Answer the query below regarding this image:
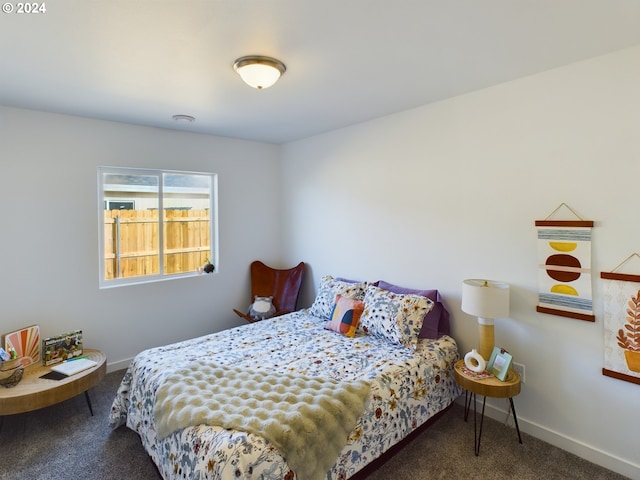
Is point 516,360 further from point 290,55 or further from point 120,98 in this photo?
point 120,98

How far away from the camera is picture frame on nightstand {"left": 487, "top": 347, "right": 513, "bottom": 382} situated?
217 centimetres

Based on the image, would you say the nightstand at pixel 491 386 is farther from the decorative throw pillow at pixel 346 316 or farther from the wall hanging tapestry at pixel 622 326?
the decorative throw pillow at pixel 346 316

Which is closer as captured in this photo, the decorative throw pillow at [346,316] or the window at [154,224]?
the decorative throw pillow at [346,316]

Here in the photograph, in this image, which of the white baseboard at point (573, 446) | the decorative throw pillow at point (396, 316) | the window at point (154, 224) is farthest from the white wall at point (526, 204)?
the window at point (154, 224)

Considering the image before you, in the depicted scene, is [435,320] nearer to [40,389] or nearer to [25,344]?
[40,389]

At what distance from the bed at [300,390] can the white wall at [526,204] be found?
0.45 m

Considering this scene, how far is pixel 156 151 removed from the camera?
140 inches

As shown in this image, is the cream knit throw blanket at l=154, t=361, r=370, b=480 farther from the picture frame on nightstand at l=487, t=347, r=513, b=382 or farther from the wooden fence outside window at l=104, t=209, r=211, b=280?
the wooden fence outside window at l=104, t=209, r=211, b=280

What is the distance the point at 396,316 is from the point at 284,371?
38.9 inches

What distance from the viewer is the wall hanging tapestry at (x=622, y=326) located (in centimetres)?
193

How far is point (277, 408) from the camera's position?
5.70 ft

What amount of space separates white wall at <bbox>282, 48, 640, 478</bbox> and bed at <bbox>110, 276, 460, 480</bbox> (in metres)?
0.45

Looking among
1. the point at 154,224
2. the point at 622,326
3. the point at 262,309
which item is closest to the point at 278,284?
the point at 262,309

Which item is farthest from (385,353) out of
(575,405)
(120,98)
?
(120,98)
